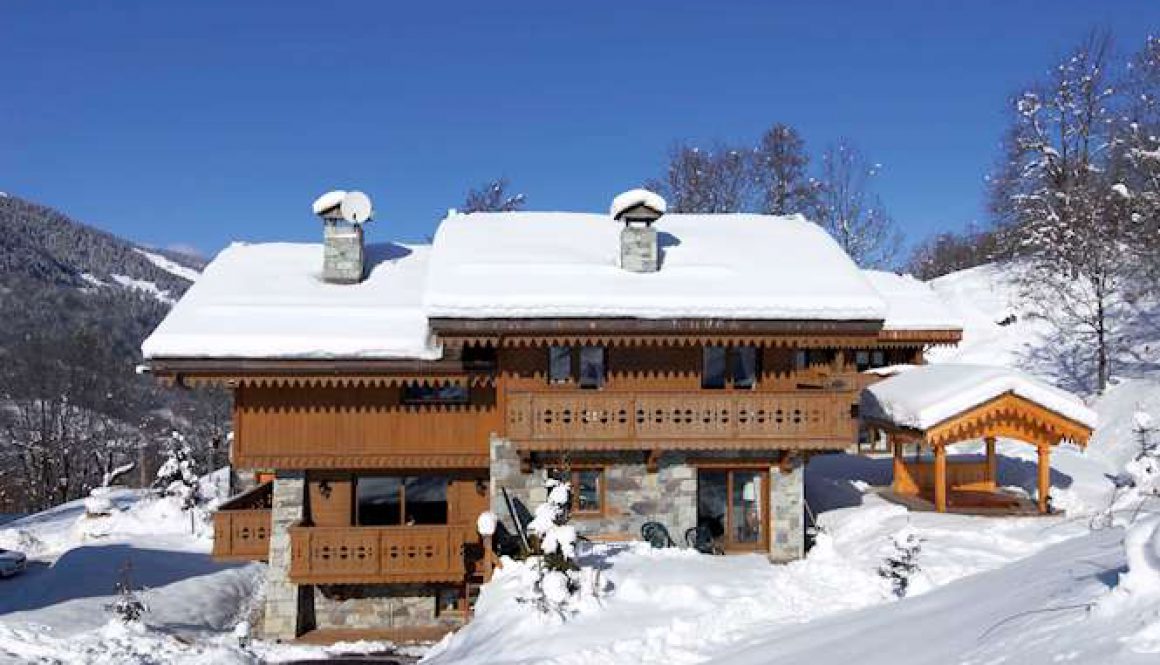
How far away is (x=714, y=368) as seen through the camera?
17.9 meters

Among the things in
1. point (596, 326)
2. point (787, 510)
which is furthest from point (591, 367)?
point (787, 510)

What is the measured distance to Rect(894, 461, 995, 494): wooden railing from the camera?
66.1 ft

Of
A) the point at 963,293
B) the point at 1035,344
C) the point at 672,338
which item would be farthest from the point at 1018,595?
the point at 963,293

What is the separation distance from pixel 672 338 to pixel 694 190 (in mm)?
25099

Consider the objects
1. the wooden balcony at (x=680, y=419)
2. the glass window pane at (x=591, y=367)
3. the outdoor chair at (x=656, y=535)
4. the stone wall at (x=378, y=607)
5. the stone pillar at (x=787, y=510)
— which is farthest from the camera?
the stone wall at (x=378, y=607)

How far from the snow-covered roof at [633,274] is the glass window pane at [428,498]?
4.41 meters

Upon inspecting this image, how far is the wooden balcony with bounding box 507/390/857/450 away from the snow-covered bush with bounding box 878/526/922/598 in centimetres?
382

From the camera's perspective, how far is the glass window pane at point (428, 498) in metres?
18.6

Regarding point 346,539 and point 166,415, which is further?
point 166,415

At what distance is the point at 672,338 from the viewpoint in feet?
54.2

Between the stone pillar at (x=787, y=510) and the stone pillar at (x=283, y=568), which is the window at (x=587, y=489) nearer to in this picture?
the stone pillar at (x=787, y=510)

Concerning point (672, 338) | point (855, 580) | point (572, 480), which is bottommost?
point (855, 580)

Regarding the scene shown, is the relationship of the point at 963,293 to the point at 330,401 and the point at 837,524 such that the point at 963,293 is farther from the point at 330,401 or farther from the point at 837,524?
the point at 330,401

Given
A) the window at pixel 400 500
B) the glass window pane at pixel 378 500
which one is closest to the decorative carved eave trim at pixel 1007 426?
the window at pixel 400 500
